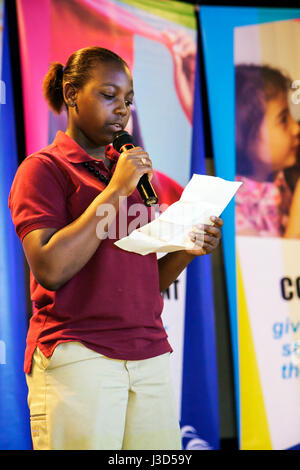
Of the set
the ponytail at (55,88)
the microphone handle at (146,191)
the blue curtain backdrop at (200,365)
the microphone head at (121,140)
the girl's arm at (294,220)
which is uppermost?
the ponytail at (55,88)

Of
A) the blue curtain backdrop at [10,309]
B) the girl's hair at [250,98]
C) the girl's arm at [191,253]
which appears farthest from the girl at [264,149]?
the girl's arm at [191,253]

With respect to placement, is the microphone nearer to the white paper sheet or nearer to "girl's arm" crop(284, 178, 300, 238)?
the white paper sheet

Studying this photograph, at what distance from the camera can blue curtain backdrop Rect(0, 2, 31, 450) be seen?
7.97 ft

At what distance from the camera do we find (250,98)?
10.4 feet

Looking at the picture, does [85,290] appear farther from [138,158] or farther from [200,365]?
[200,365]

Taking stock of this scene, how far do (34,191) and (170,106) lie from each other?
1.87 meters

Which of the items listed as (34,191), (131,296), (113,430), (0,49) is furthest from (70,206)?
(0,49)

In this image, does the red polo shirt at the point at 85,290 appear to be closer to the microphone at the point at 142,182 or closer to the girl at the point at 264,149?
the microphone at the point at 142,182

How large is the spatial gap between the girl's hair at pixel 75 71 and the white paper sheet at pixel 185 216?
0.41m

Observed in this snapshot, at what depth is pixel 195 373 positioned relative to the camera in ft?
9.48

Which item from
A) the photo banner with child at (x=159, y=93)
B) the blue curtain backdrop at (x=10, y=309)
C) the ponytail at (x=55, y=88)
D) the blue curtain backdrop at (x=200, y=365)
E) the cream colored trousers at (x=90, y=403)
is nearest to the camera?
the cream colored trousers at (x=90, y=403)

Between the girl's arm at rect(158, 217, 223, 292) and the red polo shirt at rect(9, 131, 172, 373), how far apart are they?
0.14 meters

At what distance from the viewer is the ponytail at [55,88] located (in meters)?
1.62

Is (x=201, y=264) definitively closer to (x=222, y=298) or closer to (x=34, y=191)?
(x=222, y=298)
